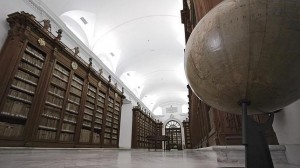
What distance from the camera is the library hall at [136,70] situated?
2.47 feet

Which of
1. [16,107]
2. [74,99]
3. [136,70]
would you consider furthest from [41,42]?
[136,70]

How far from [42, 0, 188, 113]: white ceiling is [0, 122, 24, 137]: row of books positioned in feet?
13.0

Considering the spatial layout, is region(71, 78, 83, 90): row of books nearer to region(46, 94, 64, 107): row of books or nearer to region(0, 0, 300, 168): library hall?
region(0, 0, 300, 168): library hall

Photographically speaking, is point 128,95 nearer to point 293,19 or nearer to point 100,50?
point 100,50

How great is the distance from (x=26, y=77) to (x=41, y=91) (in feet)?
1.59

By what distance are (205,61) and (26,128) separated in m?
4.42

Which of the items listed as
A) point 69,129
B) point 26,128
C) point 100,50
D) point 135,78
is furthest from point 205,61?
point 135,78

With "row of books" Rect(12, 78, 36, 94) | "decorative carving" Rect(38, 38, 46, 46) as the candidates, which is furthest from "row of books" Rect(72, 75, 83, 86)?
"row of books" Rect(12, 78, 36, 94)

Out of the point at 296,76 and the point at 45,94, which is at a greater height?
the point at 45,94

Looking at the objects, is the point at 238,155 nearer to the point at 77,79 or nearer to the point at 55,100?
the point at 55,100

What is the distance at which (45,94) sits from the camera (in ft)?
14.2

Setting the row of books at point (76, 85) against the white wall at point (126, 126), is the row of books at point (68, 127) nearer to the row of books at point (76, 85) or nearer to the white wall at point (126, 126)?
the row of books at point (76, 85)

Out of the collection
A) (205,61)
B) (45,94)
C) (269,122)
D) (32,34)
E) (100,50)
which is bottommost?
(269,122)

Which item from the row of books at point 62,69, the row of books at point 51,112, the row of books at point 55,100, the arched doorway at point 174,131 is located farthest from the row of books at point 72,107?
the arched doorway at point 174,131
